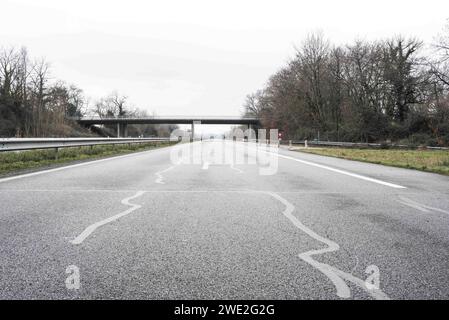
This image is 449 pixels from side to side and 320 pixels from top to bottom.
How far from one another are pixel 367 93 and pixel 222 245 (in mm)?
41518

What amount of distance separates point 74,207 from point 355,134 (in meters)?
38.5

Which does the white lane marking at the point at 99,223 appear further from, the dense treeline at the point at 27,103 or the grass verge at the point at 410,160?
the dense treeline at the point at 27,103

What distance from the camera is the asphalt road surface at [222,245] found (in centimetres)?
239

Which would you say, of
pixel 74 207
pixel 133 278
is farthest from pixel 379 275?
pixel 74 207

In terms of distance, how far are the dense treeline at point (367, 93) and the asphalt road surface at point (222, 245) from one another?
28.8 m

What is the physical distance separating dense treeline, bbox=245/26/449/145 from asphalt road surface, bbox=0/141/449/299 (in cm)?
2882

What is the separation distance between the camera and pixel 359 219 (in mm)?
4480

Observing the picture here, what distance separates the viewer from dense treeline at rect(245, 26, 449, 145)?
33344 millimetres

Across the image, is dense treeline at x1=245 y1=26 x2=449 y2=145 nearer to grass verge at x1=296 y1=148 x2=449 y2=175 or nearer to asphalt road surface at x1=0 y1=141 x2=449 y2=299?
grass verge at x1=296 y1=148 x2=449 y2=175

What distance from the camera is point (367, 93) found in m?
40.2

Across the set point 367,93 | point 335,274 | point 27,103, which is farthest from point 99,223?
point 27,103

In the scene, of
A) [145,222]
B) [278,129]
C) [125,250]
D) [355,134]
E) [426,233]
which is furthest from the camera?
[278,129]

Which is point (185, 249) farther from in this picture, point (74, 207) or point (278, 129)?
point (278, 129)

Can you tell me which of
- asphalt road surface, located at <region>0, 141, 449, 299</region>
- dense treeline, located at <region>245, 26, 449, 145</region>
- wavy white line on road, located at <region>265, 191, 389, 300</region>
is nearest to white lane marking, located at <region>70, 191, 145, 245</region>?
asphalt road surface, located at <region>0, 141, 449, 299</region>
